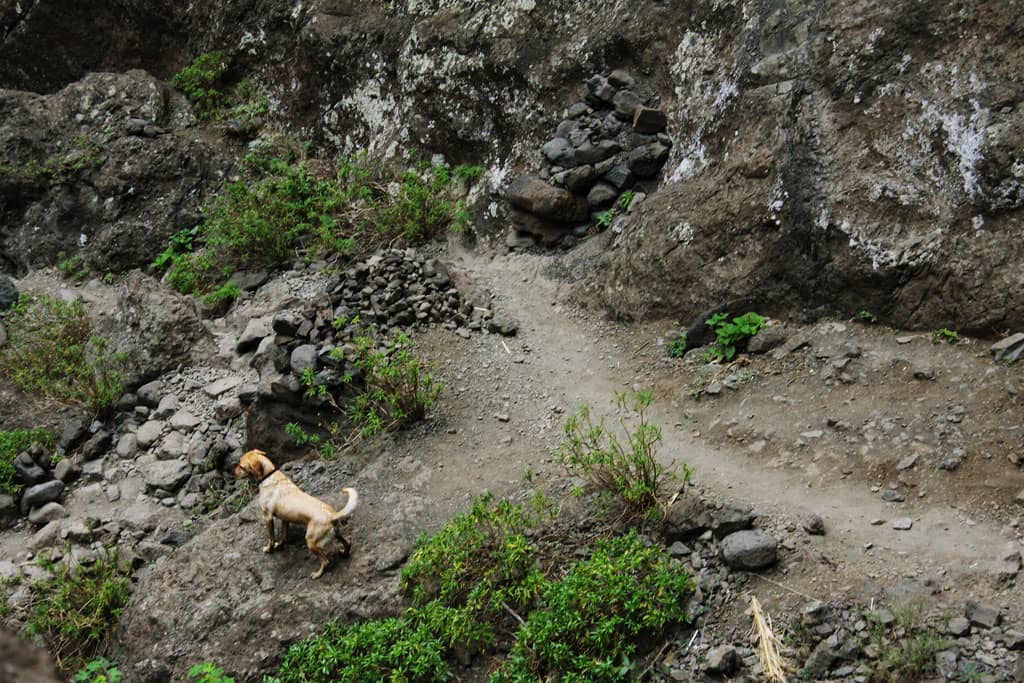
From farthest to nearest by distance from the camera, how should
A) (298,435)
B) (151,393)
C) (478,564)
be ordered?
(151,393) → (298,435) → (478,564)

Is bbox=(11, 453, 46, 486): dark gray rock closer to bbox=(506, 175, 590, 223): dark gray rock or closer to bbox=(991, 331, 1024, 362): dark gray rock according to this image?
bbox=(506, 175, 590, 223): dark gray rock

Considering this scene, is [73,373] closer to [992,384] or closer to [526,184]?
[526,184]

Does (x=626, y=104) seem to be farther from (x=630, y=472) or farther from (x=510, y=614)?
(x=510, y=614)

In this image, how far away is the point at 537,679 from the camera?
5.20 metres

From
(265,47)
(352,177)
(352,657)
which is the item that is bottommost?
(352,657)

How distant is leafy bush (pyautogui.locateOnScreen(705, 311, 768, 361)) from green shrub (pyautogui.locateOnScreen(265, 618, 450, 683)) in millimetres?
3787

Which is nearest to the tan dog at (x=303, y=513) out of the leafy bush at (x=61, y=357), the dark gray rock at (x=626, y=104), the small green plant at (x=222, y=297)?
the leafy bush at (x=61, y=357)

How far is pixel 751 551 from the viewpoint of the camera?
548cm

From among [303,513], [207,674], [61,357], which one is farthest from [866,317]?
Answer: [61,357]

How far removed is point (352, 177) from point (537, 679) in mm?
8680

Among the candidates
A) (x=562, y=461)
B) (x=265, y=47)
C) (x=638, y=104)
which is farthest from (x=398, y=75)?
(x=562, y=461)

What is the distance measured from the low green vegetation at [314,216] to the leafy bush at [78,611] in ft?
16.2

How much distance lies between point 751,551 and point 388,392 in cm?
345

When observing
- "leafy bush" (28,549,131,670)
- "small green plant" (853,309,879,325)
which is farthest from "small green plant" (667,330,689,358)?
"leafy bush" (28,549,131,670)
